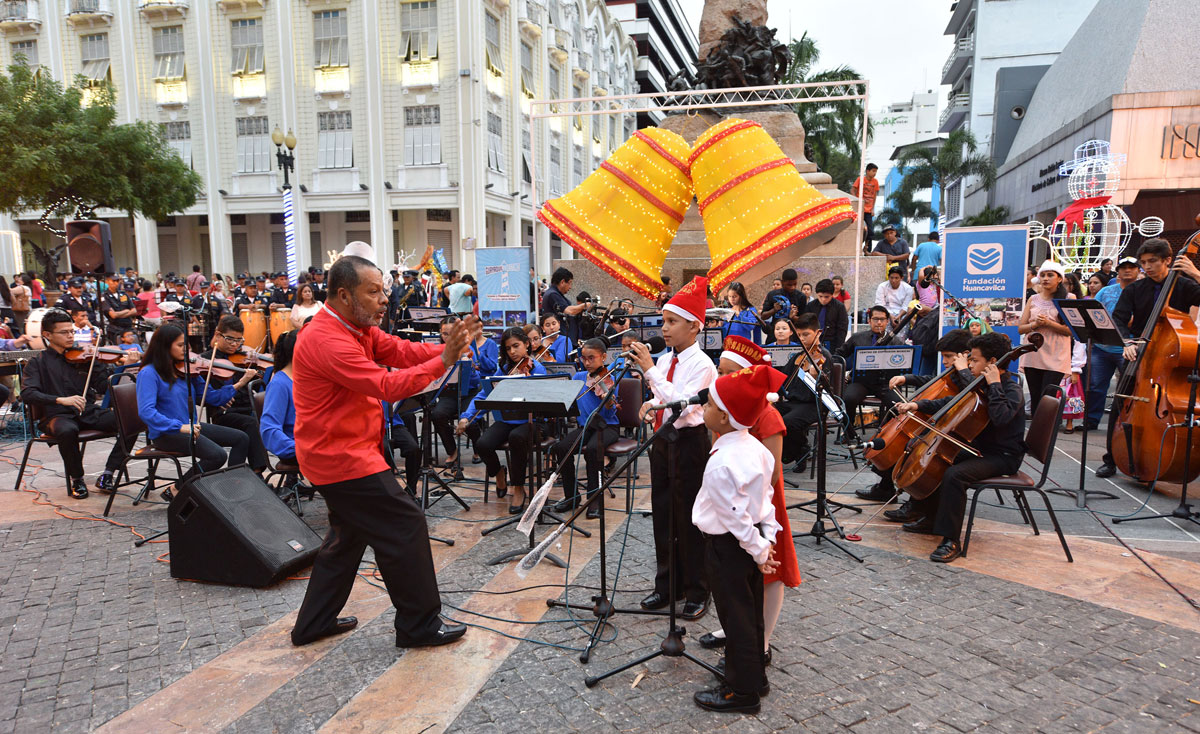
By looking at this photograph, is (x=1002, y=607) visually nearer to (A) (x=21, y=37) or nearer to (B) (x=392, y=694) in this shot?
(B) (x=392, y=694)

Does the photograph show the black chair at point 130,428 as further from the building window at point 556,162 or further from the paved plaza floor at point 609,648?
the building window at point 556,162

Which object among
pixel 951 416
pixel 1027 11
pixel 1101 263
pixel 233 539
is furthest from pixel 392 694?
pixel 1027 11

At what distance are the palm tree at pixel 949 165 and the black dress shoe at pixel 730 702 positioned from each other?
127 ft

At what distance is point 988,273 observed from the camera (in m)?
8.95

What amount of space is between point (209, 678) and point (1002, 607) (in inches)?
174

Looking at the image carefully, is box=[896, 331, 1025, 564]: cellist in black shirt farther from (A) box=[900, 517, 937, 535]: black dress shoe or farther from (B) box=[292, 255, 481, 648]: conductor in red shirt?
(B) box=[292, 255, 481, 648]: conductor in red shirt

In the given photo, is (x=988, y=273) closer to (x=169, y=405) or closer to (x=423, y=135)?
(x=169, y=405)

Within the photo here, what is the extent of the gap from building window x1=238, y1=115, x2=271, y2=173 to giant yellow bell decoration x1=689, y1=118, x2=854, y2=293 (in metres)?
27.7

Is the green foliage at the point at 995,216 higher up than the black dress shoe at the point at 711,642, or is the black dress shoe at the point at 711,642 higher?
the green foliage at the point at 995,216

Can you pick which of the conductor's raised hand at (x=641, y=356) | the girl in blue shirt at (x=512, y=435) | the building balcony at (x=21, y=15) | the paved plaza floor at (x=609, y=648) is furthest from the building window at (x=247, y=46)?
the conductor's raised hand at (x=641, y=356)

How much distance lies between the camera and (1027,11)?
126 feet

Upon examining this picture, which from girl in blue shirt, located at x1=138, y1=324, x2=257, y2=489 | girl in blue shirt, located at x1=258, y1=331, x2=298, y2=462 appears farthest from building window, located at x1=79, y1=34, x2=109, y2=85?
girl in blue shirt, located at x1=258, y1=331, x2=298, y2=462

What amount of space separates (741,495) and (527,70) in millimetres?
32331

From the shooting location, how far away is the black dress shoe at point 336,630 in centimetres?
374
